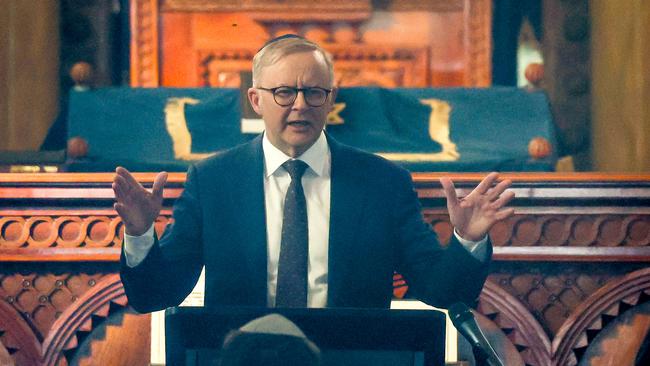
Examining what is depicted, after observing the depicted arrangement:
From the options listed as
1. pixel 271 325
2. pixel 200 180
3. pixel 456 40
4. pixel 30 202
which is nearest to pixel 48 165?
pixel 30 202

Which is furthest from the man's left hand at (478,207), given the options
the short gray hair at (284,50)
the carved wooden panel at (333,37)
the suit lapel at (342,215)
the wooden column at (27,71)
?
the carved wooden panel at (333,37)

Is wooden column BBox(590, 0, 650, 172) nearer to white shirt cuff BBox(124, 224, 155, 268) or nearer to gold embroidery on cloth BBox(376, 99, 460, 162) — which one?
gold embroidery on cloth BBox(376, 99, 460, 162)

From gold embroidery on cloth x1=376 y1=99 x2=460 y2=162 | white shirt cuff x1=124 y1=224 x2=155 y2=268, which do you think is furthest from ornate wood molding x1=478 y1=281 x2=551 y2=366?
white shirt cuff x1=124 y1=224 x2=155 y2=268

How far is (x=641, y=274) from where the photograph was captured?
2.72m

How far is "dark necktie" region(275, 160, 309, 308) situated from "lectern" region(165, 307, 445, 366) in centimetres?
70

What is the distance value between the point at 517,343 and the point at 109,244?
1185mm

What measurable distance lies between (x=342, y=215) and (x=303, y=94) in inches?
10.7

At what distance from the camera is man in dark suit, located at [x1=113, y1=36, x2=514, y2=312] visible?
188 centimetres

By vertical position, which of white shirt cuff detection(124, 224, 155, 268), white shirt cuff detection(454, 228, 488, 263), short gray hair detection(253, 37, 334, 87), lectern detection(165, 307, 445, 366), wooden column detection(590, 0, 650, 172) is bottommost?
lectern detection(165, 307, 445, 366)

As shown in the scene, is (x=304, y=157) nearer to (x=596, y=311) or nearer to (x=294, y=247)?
(x=294, y=247)

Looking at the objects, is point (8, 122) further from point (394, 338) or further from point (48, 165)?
point (394, 338)

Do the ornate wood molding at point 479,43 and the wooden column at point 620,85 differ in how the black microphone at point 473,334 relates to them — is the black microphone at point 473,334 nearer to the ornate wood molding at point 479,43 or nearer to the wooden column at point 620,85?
the wooden column at point 620,85

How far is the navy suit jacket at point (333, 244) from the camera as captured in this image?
1924 mm

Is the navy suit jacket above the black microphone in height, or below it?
above
